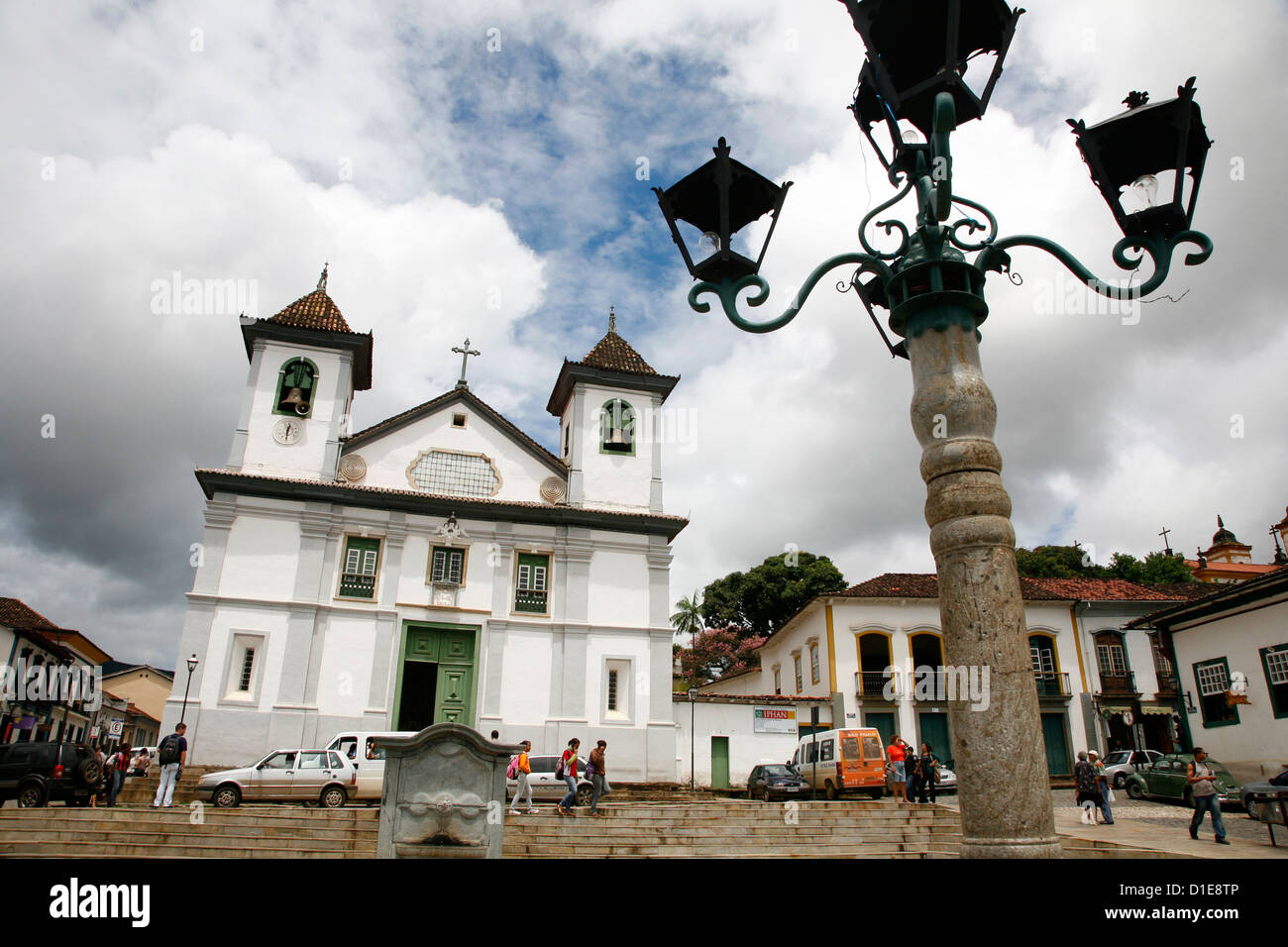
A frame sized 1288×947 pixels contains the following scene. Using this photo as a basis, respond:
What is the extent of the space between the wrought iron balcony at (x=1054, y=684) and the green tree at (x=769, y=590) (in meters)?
16.7

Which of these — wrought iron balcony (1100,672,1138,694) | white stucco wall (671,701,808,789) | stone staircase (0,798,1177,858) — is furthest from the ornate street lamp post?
wrought iron balcony (1100,672,1138,694)

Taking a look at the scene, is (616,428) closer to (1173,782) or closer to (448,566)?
(448,566)

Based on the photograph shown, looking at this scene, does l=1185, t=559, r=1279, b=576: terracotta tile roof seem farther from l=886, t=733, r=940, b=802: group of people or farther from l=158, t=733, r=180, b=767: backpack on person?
l=158, t=733, r=180, b=767: backpack on person

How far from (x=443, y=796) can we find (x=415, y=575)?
12295 millimetres

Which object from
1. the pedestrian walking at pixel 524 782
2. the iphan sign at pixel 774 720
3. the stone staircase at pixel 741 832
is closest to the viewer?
the stone staircase at pixel 741 832

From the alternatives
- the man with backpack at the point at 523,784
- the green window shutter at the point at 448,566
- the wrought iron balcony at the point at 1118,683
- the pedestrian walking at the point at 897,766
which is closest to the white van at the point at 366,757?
the man with backpack at the point at 523,784

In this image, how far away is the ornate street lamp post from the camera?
3.26 meters

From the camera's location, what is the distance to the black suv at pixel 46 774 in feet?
56.1

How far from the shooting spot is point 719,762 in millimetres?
25172

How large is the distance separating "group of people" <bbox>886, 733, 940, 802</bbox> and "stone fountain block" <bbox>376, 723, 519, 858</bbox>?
400 inches

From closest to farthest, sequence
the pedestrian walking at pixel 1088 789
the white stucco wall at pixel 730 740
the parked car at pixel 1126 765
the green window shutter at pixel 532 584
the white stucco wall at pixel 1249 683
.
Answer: the pedestrian walking at pixel 1088 789 → the white stucco wall at pixel 1249 683 → the green window shutter at pixel 532 584 → the parked car at pixel 1126 765 → the white stucco wall at pixel 730 740

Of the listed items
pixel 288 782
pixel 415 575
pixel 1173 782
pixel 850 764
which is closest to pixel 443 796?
pixel 288 782

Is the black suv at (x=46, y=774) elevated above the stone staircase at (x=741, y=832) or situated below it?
above

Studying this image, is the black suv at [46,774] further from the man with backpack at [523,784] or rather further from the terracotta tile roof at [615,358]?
the terracotta tile roof at [615,358]
